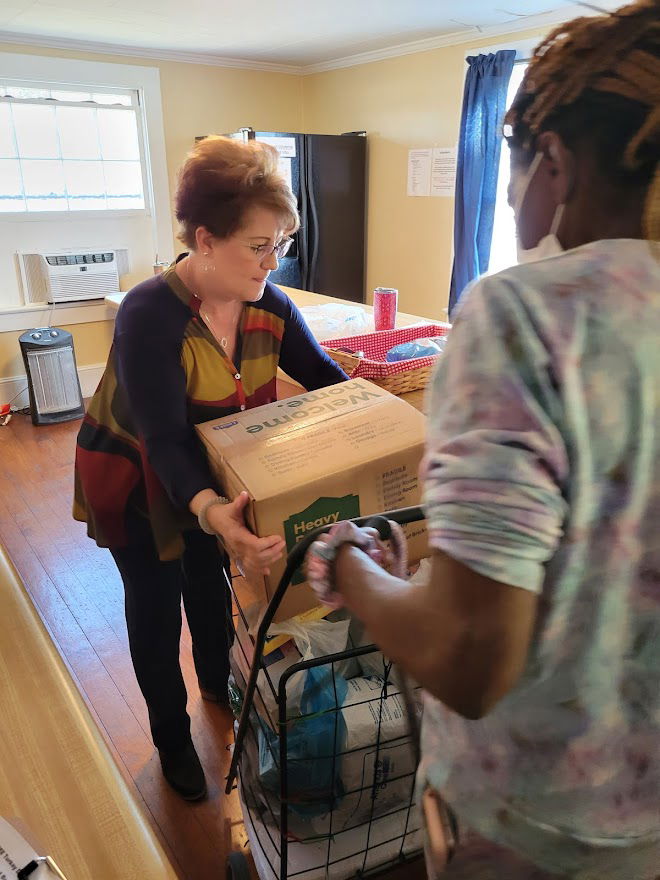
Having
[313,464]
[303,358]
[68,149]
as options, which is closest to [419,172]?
[68,149]

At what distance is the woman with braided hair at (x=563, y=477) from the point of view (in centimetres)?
42

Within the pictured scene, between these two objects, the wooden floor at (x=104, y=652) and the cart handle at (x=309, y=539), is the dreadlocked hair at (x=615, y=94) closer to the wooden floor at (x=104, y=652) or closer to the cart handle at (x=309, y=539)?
the cart handle at (x=309, y=539)

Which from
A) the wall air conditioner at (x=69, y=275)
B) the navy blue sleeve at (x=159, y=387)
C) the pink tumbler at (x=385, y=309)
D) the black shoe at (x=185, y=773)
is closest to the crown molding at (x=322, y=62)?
the wall air conditioner at (x=69, y=275)

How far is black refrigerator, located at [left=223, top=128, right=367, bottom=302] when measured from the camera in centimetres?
425

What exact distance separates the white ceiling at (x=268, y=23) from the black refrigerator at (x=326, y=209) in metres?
0.53

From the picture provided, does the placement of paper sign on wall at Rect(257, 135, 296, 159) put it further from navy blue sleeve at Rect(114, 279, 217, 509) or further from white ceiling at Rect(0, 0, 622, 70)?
navy blue sleeve at Rect(114, 279, 217, 509)

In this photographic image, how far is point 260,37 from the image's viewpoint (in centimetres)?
373

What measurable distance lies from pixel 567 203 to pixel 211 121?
15.4ft

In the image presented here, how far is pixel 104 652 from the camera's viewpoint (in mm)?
2115

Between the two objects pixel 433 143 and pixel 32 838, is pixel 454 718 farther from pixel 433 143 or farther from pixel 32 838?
pixel 433 143

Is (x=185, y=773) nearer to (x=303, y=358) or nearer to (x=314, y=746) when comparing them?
(x=314, y=746)

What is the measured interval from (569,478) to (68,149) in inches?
181

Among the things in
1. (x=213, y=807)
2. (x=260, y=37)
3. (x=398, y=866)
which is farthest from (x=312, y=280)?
(x=398, y=866)

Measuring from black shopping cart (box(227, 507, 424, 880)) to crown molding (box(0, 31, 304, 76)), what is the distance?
13.3 ft
